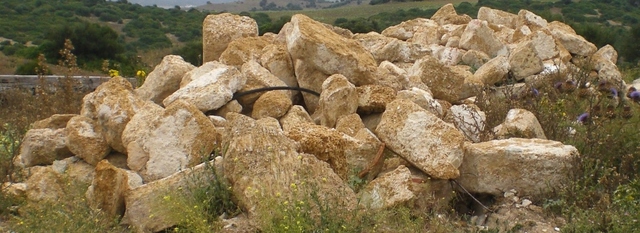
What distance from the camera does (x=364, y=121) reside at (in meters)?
5.78

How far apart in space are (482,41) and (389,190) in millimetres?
5615

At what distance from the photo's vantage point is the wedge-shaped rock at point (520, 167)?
4902 millimetres

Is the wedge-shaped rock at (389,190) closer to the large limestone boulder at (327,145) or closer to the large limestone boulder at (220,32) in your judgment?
the large limestone boulder at (327,145)

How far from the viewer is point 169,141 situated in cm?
501

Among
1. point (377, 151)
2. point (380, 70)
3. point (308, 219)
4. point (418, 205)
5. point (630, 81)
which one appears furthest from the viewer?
point (630, 81)

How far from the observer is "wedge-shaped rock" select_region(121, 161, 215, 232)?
431 cm

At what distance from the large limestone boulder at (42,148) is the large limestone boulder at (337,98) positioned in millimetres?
1923

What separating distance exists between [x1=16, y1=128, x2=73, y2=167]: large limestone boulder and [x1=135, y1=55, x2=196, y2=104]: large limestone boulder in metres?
0.87

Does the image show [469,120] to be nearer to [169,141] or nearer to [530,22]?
[169,141]

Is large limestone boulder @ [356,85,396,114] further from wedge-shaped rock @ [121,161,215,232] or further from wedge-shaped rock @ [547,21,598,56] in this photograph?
wedge-shaped rock @ [547,21,598,56]

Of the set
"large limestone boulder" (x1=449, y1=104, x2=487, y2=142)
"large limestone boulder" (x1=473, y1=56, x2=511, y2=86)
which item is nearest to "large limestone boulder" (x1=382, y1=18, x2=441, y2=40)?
"large limestone boulder" (x1=473, y1=56, x2=511, y2=86)

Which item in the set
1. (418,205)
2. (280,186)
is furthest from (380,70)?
(280,186)

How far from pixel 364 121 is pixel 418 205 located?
4.26 ft

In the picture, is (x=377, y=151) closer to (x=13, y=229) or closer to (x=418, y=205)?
(x=418, y=205)
